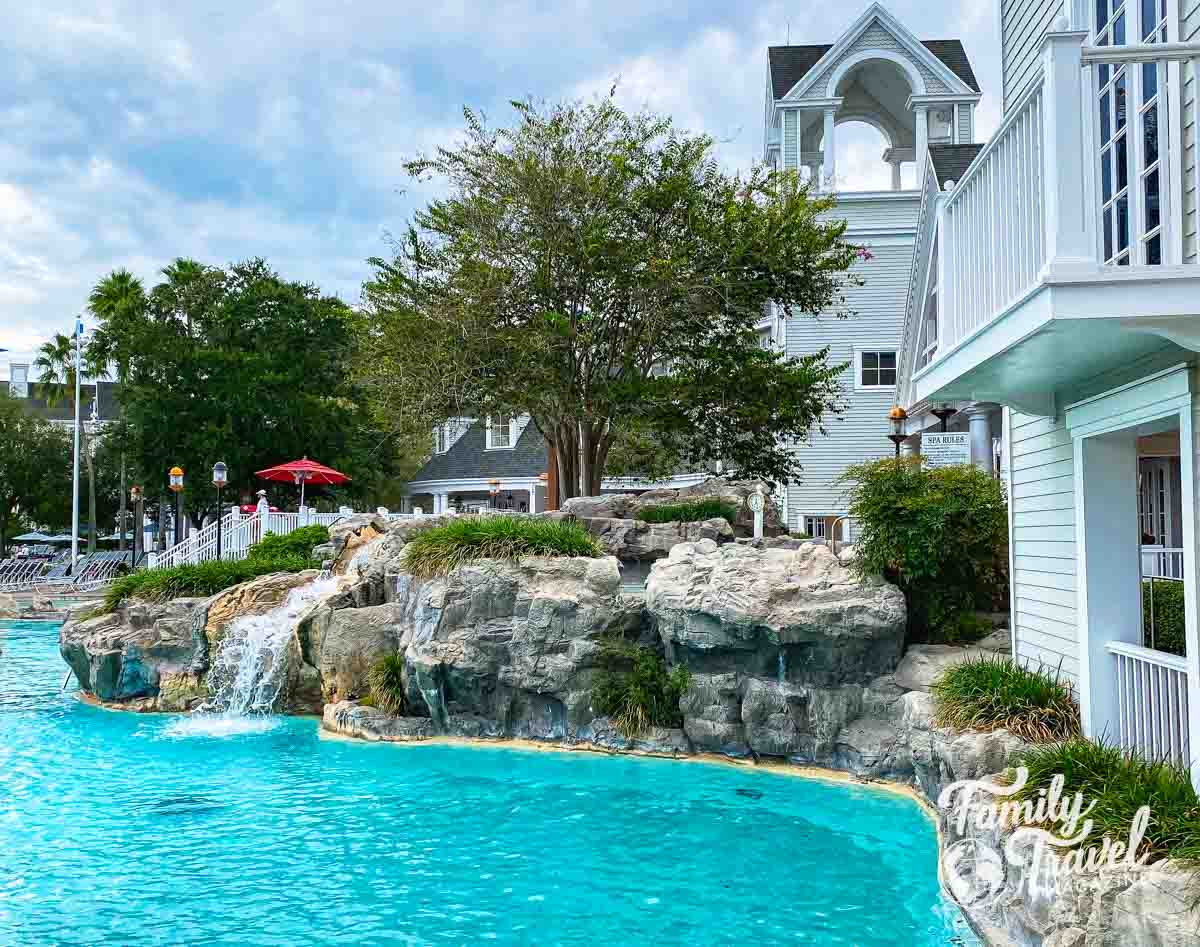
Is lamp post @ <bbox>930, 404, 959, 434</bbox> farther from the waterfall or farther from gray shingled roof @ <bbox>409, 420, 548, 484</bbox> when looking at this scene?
gray shingled roof @ <bbox>409, 420, 548, 484</bbox>

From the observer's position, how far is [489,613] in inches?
509

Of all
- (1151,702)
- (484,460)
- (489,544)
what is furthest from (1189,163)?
(484,460)

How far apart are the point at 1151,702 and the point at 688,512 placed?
11213mm

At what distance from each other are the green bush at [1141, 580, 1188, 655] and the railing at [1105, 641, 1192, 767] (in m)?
1.59

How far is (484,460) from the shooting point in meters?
36.5

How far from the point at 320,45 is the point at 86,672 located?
11.8 meters

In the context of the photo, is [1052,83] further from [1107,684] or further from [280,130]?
[280,130]

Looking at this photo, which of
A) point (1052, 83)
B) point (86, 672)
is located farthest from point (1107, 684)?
point (86, 672)

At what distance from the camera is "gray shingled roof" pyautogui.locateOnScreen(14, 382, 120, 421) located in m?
48.3

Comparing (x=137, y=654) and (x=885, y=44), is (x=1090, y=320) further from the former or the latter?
(x=885, y=44)

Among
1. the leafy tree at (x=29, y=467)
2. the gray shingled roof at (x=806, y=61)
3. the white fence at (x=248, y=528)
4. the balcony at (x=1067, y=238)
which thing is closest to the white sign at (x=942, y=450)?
the balcony at (x=1067, y=238)

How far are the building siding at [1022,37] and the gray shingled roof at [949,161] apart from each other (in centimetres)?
649

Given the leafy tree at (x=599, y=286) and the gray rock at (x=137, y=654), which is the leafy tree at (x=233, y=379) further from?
the gray rock at (x=137, y=654)

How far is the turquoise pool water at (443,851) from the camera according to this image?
6863 millimetres
